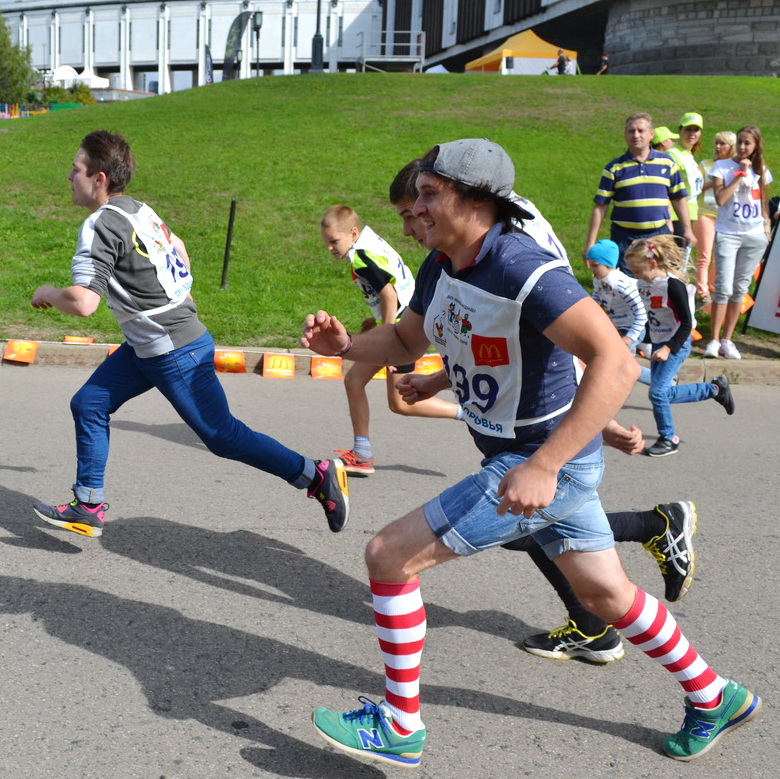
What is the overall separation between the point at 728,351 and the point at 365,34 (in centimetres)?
7347

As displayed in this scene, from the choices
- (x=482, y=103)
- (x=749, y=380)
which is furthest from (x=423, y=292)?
(x=482, y=103)

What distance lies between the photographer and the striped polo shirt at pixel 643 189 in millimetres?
9352

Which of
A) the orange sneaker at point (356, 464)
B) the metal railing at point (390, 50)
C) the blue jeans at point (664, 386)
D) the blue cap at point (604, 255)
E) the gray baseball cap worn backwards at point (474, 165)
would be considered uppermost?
the gray baseball cap worn backwards at point (474, 165)

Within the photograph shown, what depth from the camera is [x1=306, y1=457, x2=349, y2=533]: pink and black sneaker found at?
4801 millimetres

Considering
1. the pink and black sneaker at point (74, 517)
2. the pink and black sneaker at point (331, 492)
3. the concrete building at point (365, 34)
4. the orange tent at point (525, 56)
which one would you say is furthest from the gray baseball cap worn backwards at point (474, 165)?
the orange tent at point (525, 56)

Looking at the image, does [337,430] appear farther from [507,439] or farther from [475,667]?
[507,439]

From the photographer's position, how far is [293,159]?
19.1 m

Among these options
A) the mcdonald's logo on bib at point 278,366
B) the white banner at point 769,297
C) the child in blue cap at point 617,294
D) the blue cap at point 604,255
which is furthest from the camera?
the white banner at point 769,297

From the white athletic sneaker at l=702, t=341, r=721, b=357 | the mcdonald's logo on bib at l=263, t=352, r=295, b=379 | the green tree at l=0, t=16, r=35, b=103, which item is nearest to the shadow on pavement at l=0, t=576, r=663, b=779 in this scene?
the mcdonald's logo on bib at l=263, t=352, r=295, b=379

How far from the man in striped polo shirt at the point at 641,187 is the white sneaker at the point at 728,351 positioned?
1147 mm

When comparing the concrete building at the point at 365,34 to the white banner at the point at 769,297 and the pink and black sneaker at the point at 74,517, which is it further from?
the pink and black sneaker at the point at 74,517

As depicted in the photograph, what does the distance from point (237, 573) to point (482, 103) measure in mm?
22416

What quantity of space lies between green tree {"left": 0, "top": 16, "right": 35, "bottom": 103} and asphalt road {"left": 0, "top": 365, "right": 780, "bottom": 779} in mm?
72559

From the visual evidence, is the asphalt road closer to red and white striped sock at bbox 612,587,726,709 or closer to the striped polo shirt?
red and white striped sock at bbox 612,587,726,709
